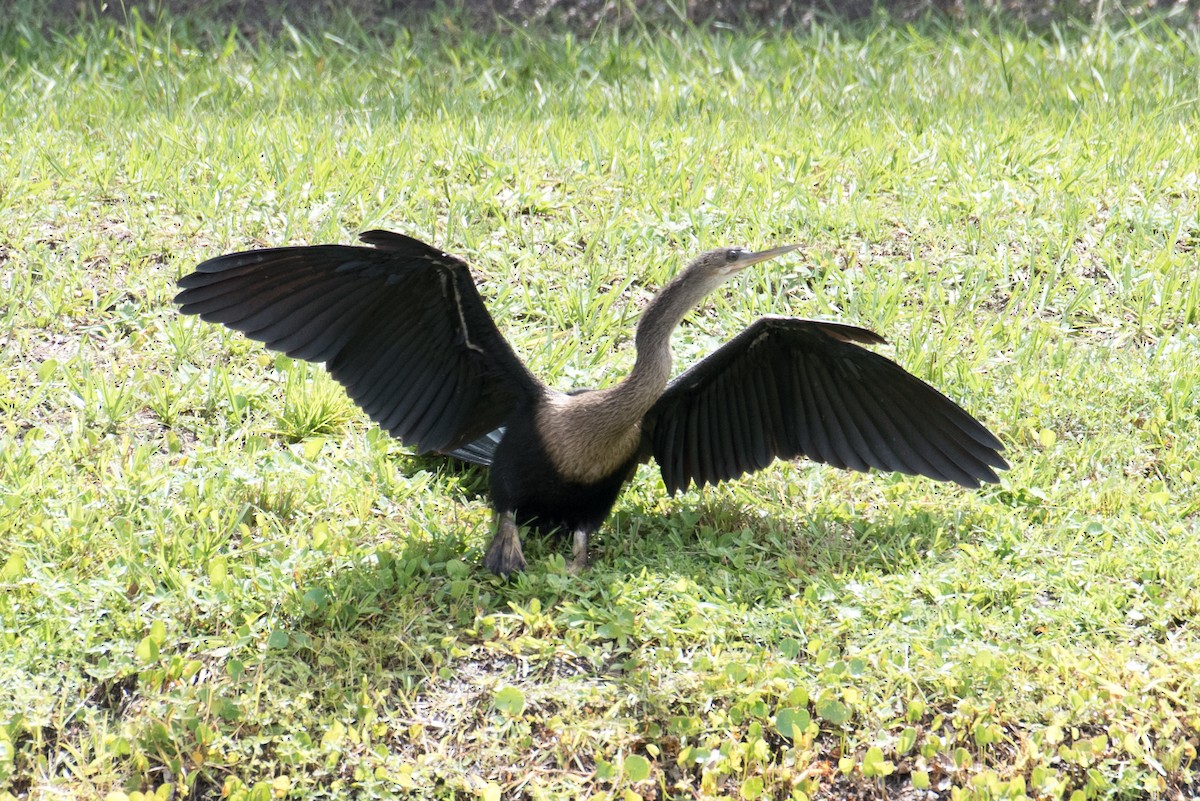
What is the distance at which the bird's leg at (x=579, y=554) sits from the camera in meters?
3.84

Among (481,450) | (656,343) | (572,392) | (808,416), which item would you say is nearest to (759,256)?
(656,343)

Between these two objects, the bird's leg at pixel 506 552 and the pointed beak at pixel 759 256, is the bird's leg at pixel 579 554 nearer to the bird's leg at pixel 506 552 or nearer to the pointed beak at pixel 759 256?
the bird's leg at pixel 506 552

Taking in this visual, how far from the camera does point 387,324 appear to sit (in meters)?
3.87

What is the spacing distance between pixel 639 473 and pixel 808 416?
2.13ft

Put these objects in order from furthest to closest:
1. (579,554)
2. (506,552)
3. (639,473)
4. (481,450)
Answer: (639,473) < (481,450) < (579,554) < (506,552)

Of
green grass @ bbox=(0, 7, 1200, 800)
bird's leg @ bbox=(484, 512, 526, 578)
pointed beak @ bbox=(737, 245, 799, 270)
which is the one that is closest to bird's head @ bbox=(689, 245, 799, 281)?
pointed beak @ bbox=(737, 245, 799, 270)

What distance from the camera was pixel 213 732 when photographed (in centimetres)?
323

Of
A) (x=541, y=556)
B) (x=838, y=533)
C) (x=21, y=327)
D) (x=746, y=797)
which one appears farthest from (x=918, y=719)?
(x=21, y=327)

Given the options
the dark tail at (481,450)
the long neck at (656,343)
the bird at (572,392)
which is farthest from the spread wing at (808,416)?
the dark tail at (481,450)

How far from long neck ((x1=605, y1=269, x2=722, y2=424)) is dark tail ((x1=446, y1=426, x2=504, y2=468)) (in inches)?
21.1

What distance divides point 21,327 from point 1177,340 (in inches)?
163

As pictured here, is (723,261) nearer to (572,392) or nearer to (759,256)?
(759,256)

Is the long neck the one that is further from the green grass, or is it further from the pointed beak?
the green grass

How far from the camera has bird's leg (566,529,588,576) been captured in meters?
3.84
